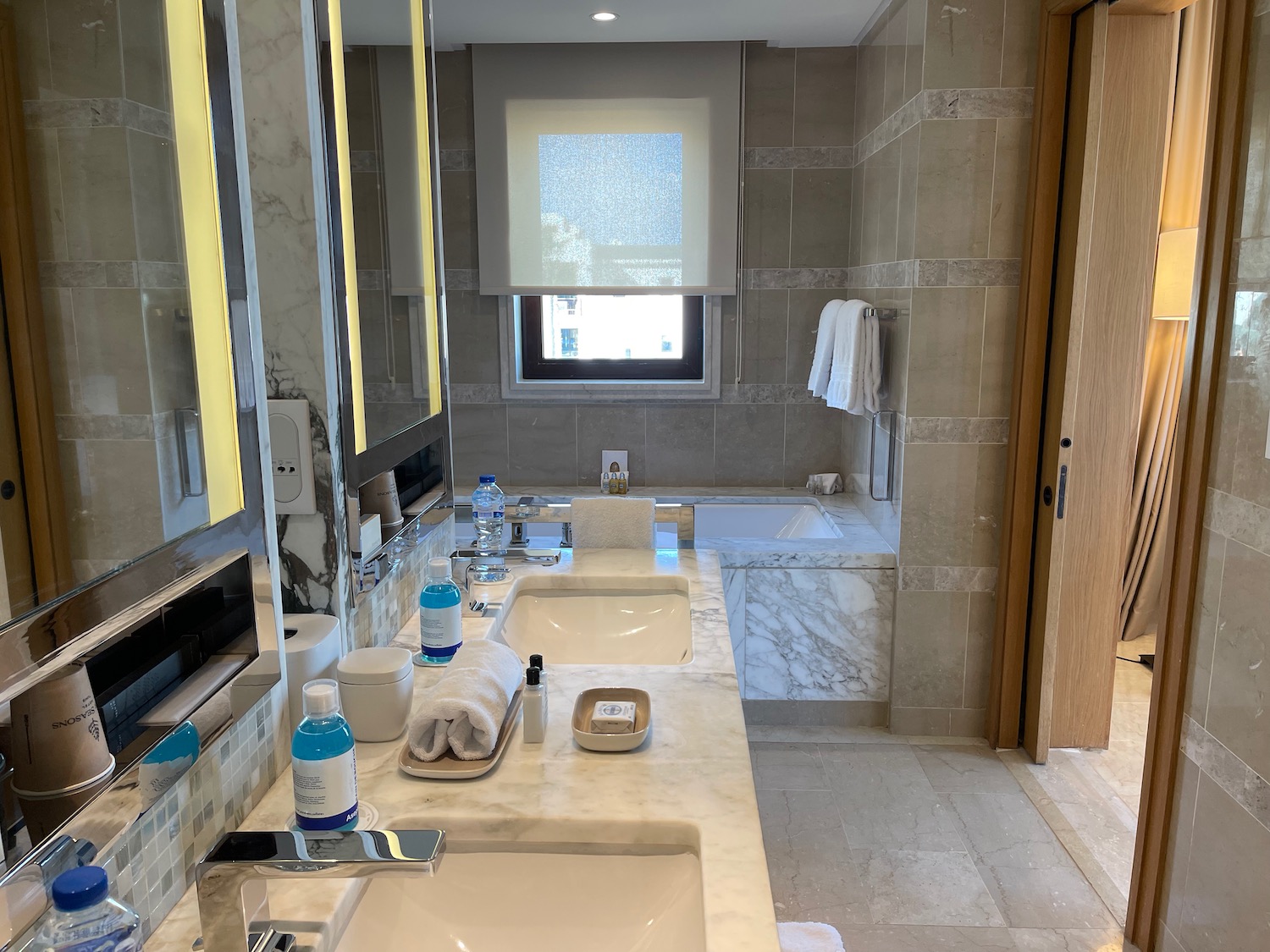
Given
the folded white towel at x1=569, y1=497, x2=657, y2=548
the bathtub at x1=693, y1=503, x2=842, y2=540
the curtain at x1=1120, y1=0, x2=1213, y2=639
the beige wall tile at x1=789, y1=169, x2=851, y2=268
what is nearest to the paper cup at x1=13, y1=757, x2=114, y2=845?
the folded white towel at x1=569, y1=497, x2=657, y2=548

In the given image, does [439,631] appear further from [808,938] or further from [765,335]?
[765,335]

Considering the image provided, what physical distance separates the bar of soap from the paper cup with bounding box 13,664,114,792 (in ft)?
2.17

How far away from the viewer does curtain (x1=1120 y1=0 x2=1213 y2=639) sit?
129 inches

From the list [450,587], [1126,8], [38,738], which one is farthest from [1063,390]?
[38,738]

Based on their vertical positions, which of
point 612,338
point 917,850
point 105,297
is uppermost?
point 105,297

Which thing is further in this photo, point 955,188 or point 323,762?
point 955,188

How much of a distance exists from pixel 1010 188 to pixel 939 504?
96 cm

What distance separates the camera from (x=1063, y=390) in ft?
8.54

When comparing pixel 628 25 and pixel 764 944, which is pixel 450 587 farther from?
pixel 628 25

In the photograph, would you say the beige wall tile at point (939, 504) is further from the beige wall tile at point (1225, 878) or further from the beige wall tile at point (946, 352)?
the beige wall tile at point (1225, 878)

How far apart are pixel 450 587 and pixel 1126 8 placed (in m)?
2.35

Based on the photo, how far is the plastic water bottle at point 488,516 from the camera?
2213 mm

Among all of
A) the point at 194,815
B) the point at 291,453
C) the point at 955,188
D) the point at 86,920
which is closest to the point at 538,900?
the point at 194,815

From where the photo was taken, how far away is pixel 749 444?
394 centimetres
